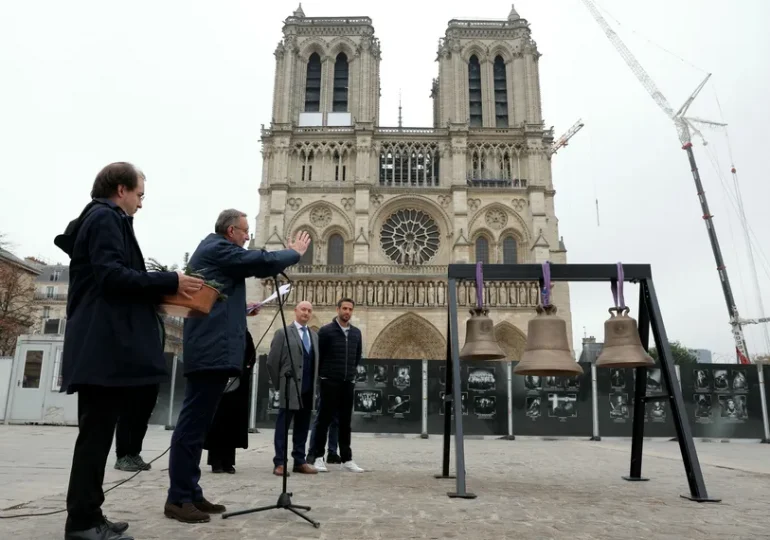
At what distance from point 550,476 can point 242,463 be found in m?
3.14

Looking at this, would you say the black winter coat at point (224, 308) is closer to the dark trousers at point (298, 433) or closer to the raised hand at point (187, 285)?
the raised hand at point (187, 285)

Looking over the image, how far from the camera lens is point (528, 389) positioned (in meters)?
12.2

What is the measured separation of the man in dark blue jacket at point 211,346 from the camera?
3.11m

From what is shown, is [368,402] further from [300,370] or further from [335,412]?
[300,370]

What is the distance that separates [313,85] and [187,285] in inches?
1279

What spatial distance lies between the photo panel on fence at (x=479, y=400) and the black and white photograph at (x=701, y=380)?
4.12 metres

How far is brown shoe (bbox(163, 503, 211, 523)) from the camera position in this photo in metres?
2.83

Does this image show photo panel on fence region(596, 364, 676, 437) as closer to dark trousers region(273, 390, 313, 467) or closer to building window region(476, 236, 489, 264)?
dark trousers region(273, 390, 313, 467)

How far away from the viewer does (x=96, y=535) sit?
2.34 meters

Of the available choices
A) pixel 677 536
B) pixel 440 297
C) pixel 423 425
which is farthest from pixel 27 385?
pixel 440 297

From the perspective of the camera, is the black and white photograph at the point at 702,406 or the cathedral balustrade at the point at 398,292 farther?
the cathedral balustrade at the point at 398,292

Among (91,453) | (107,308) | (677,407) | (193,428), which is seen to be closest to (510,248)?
(677,407)

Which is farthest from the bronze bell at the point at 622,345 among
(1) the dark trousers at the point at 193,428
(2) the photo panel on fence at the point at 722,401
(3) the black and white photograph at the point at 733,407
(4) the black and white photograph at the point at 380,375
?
(3) the black and white photograph at the point at 733,407

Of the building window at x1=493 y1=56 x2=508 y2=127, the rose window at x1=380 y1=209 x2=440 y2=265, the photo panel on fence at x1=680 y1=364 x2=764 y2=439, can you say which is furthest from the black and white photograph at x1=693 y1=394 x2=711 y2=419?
the building window at x1=493 y1=56 x2=508 y2=127
